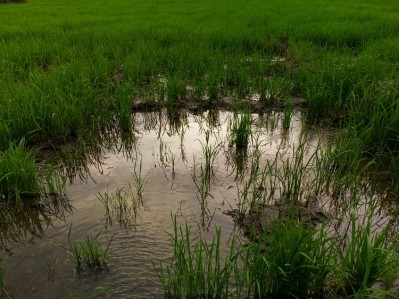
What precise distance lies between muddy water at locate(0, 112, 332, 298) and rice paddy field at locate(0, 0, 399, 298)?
14mm

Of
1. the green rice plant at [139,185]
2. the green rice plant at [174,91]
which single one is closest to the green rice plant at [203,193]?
the green rice plant at [139,185]

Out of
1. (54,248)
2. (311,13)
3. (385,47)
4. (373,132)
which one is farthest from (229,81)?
(311,13)

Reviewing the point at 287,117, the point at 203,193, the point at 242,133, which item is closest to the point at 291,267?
the point at 203,193

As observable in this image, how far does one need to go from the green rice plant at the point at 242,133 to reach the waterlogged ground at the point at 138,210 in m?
0.08

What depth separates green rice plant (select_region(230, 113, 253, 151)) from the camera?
13.2 ft

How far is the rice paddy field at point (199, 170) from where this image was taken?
2225 mm

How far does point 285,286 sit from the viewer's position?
2.19 meters

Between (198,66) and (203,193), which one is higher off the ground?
(198,66)

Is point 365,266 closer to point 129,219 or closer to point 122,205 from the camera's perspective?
point 129,219

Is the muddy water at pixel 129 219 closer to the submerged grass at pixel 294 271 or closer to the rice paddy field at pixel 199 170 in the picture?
the rice paddy field at pixel 199 170

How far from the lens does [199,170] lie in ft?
12.1

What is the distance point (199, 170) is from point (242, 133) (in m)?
0.70

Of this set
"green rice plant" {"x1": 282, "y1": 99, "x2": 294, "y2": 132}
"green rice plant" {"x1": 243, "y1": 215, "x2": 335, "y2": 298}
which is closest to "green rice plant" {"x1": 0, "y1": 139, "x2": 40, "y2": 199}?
"green rice plant" {"x1": 243, "y1": 215, "x2": 335, "y2": 298}

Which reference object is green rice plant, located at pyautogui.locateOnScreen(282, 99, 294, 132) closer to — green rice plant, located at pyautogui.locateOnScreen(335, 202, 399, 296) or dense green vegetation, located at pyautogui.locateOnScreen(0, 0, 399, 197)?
dense green vegetation, located at pyautogui.locateOnScreen(0, 0, 399, 197)
